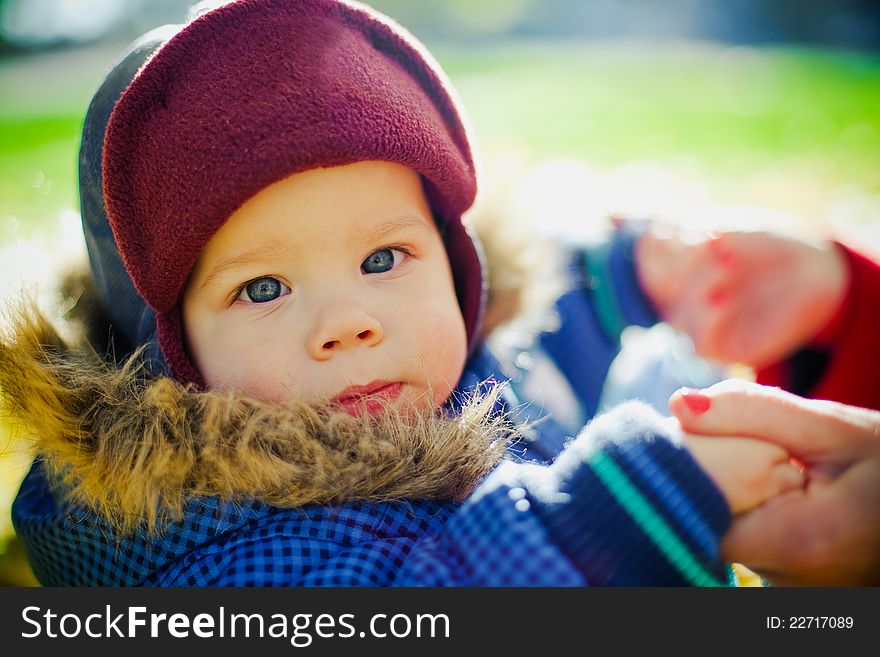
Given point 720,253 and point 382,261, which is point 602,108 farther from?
point 382,261

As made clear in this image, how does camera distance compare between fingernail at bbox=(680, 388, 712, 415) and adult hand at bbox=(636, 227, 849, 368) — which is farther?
adult hand at bbox=(636, 227, 849, 368)

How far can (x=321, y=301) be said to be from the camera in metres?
0.71

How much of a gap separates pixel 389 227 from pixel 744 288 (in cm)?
66

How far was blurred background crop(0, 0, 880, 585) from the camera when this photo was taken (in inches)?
50.6

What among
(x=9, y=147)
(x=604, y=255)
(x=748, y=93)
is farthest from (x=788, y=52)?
(x=9, y=147)

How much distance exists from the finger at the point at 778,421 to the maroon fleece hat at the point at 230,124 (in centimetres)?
38

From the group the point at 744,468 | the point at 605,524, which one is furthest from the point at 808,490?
the point at 605,524

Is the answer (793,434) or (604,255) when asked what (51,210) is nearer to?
(604,255)

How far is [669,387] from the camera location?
1271 millimetres

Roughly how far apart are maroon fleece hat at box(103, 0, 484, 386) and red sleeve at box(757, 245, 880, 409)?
2.21 feet

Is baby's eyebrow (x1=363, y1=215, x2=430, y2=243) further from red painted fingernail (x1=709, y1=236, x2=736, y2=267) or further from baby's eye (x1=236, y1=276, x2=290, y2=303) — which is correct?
red painted fingernail (x1=709, y1=236, x2=736, y2=267)

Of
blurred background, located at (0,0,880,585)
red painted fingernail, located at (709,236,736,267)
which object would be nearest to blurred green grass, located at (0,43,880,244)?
blurred background, located at (0,0,880,585)

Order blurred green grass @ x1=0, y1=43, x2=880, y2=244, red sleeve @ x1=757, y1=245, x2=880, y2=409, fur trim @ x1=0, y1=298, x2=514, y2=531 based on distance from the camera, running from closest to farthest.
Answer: fur trim @ x1=0, y1=298, x2=514, y2=531, red sleeve @ x1=757, y1=245, x2=880, y2=409, blurred green grass @ x1=0, y1=43, x2=880, y2=244

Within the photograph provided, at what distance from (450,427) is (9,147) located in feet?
5.17
